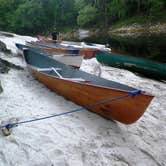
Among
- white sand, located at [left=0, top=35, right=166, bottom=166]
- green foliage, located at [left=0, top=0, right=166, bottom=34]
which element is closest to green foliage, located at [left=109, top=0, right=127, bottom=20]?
green foliage, located at [left=0, top=0, right=166, bottom=34]

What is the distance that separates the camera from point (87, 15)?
1656 inches

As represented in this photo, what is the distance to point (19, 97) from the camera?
6.07 metres

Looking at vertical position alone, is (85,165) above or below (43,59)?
below

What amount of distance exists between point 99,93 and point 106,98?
0.20 metres

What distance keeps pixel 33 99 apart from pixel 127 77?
14.5 feet

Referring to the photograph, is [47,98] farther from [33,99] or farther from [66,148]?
[66,148]

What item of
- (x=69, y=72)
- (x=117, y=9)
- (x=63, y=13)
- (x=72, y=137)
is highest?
(x=117, y=9)

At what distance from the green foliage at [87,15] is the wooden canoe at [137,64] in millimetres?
31594

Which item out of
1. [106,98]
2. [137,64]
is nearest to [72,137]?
[106,98]

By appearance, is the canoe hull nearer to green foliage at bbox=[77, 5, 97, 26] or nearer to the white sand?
the white sand

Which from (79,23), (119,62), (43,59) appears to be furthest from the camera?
(79,23)

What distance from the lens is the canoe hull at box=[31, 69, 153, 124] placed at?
4.49 metres

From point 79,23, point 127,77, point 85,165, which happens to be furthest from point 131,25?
point 85,165

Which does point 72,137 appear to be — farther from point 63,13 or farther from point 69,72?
point 63,13
